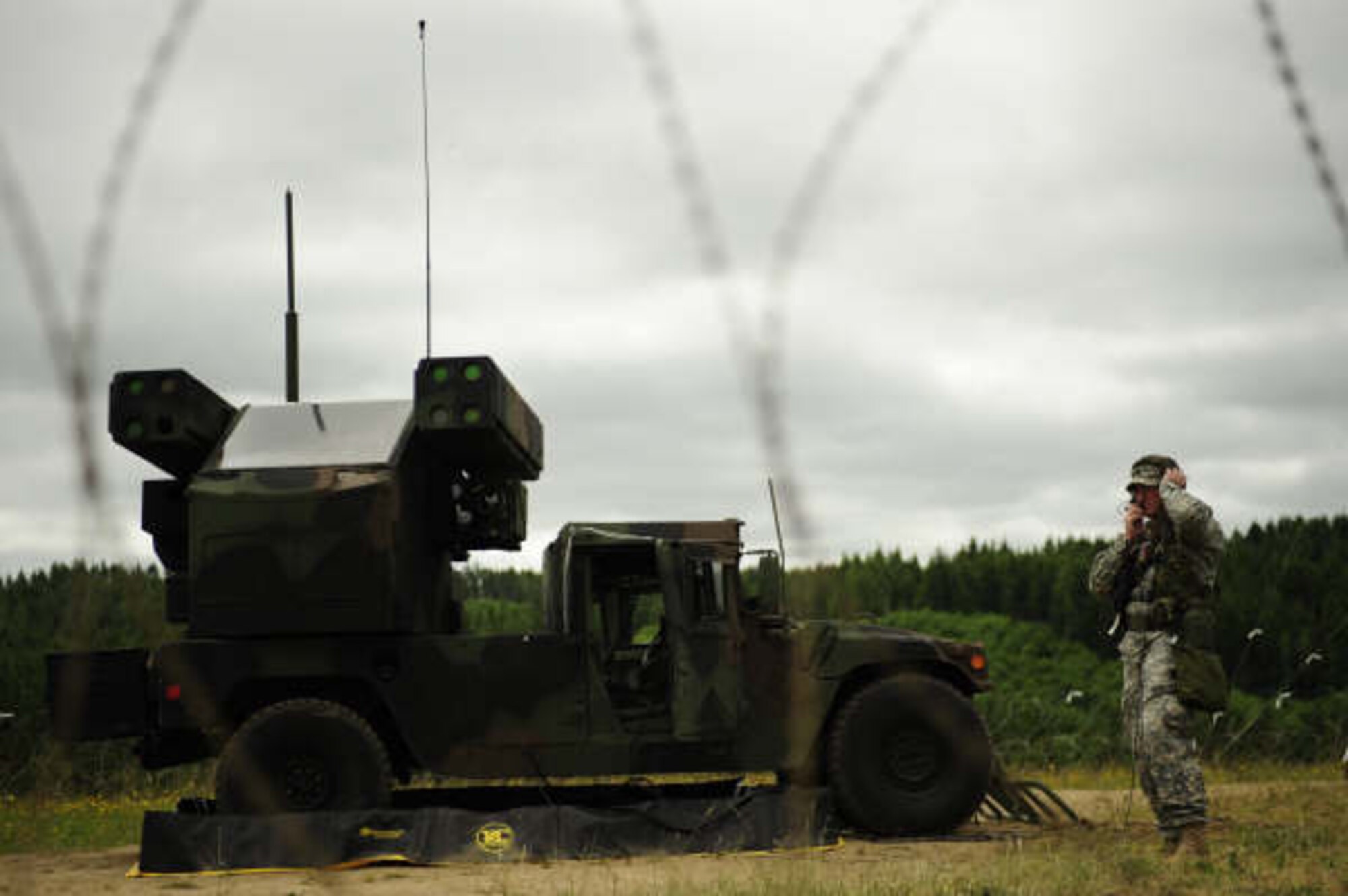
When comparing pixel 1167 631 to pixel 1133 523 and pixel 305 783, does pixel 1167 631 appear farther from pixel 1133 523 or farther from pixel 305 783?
pixel 305 783

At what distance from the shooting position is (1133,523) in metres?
7.96

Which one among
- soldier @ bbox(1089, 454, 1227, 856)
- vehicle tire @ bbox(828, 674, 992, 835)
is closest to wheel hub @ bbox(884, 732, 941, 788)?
vehicle tire @ bbox(828, 674, 992, 835)

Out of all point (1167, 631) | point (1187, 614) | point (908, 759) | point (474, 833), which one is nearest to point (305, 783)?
point (474, 833)

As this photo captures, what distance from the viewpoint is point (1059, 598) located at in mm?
20438

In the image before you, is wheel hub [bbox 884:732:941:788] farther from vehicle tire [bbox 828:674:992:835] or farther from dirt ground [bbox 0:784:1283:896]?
dirt ground [bbox 0:784:1283:896]

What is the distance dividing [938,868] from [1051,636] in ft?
44.3

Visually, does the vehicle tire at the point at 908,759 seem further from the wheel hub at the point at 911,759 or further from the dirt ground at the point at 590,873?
the dirt ground at the point at 590,873

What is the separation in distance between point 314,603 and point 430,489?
1.22 metres

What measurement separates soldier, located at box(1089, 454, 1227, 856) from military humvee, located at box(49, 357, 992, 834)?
1.60 m

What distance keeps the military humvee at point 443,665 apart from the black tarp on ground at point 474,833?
388 mm

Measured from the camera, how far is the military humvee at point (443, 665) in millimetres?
9062

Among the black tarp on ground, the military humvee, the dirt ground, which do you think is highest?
the military humvee

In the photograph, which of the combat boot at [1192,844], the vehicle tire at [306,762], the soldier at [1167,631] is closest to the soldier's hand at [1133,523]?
the soldier at [1167,631]

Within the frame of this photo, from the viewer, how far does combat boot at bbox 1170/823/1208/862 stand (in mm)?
7367
